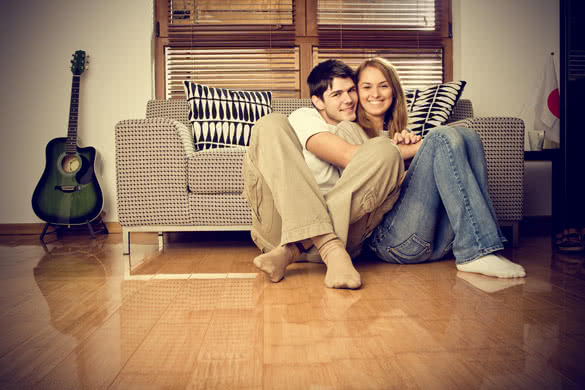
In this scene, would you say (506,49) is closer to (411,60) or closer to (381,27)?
(411,60)

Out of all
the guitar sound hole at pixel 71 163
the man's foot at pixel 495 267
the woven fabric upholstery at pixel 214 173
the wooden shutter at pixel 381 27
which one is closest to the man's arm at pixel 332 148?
the man's foot at pixel 495 267

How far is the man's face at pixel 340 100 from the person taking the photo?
160 centimetres

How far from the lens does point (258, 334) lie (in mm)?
823

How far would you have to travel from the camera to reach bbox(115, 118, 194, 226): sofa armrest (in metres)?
2.00

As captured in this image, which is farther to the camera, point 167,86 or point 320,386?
point 167,86

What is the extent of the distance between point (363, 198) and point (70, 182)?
7.50 feet

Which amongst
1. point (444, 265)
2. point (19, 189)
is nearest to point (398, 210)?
point (444, 265)

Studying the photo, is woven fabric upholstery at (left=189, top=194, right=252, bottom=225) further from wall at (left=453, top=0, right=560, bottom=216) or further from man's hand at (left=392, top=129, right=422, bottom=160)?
wall at (left=453, top=0, right=560, bottom=216)

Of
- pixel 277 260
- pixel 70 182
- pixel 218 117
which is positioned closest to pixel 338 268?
pixel 277 260

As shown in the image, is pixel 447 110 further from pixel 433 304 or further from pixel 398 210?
pixel 433 304

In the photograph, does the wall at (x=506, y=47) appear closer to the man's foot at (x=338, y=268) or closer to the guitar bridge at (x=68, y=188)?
the man's foot at (x=338, y=268)

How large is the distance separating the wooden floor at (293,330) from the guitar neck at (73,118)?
5.03 feet

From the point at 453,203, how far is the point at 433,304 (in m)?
0.38

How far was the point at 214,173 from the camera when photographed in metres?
2.00
